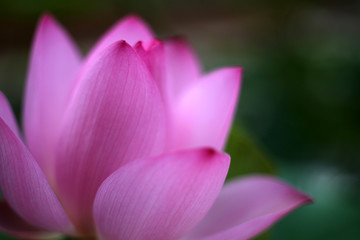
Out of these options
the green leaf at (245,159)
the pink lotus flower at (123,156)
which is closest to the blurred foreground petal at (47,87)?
the pink lotus flower at (123,156)

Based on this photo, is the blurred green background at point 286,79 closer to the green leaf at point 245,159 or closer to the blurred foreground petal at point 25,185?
the green leaf at point 245,159

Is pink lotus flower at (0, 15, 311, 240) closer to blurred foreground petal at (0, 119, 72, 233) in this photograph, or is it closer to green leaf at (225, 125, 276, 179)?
blurred foreground petal at (0, 119, 72, 233)

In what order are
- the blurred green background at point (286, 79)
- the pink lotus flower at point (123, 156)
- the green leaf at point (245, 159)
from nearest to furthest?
the pink lotus flower at point (123, 156)
the green leaf at point (245, 159)
the blurred green background at point (286, 79)

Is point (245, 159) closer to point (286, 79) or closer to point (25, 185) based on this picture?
point (25, 185)

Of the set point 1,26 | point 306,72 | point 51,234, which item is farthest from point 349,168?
point 1,26

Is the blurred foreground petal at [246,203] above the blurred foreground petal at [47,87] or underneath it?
underneath

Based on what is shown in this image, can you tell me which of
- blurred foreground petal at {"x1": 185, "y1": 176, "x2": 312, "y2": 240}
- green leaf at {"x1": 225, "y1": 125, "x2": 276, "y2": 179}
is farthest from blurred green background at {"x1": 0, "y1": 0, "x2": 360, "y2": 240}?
blurred foreground petal at {"x1": 185, "y1": 176, "x2": 312, "y2": 240}

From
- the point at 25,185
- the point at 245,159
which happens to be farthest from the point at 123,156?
the point at 245,159
